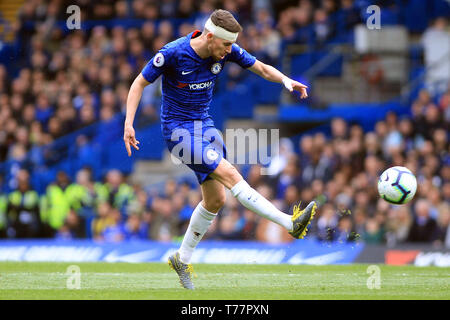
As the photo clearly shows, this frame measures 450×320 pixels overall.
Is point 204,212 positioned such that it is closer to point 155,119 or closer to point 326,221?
point 326,221

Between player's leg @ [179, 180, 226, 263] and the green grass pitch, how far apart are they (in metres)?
0.41

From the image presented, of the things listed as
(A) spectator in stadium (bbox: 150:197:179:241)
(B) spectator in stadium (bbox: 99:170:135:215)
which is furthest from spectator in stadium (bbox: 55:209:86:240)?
(A) spectator in stadium (bbox: 150:197:179:241)

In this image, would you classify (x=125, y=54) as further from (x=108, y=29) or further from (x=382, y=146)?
(x=382, y=146)

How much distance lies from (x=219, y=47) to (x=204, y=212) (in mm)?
A: 1657

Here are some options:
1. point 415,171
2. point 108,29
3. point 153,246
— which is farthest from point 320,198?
point 108,29

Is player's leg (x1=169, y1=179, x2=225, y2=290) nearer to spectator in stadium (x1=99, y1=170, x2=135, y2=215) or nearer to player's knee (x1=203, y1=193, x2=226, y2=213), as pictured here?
player's knee (x1=203, y1=193, x2=226, y2=213)

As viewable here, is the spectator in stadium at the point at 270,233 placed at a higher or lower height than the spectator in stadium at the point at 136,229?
higher

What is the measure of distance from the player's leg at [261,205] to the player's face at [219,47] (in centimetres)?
104

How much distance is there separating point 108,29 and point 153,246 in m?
10.1

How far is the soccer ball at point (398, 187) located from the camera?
9.62 metres

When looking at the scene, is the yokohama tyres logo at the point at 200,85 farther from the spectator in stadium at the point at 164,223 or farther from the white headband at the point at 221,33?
the spectator in stadium at the point at 164,223

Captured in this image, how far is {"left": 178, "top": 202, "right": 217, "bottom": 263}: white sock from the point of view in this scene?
9038mm

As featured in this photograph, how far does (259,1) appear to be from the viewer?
22.3 m

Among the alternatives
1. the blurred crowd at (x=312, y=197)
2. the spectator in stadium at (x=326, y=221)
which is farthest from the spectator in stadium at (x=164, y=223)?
the spectator in stadium at (x=326, y=221)
